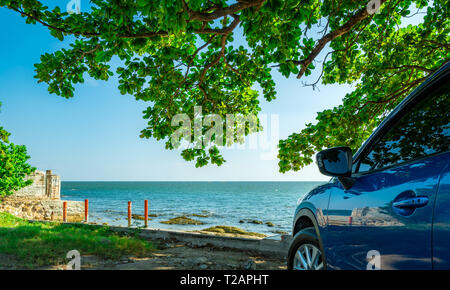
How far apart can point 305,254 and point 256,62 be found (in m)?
6.14

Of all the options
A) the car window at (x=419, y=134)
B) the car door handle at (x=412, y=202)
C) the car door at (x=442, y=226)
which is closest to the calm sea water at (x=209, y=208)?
the car window at (x=419, y=134)

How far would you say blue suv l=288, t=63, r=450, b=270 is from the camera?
1.47 metres

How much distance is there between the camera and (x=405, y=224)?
5.27ft

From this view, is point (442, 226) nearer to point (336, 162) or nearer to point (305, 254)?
point (336, 162)

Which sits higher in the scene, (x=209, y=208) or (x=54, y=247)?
(x=54, y=247)

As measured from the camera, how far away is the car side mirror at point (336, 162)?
225 centimetres

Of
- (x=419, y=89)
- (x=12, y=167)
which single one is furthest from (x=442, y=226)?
(x=12, y=167)

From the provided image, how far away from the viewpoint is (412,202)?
159 cm

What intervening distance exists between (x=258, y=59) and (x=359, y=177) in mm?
6323

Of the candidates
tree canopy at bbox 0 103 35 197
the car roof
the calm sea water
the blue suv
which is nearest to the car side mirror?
the blue suv

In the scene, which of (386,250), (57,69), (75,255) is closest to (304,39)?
(57,69)

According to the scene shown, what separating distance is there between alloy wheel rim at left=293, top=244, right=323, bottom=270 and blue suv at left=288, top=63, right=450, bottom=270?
0.04ft

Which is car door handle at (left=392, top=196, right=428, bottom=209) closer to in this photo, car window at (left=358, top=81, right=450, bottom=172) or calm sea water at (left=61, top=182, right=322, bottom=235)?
car window at (left=358, top=81, right=450, bottom=172)

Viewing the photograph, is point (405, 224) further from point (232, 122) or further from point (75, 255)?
point (232, 122)
